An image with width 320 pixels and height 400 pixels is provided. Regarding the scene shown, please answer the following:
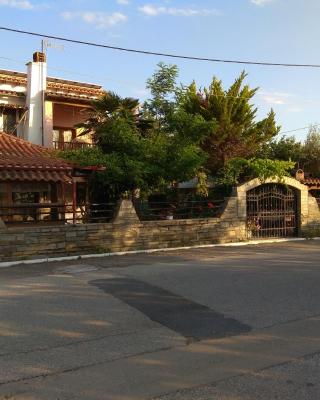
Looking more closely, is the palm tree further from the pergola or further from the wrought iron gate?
the wrought iron gate

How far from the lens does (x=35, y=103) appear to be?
23656 millimetres

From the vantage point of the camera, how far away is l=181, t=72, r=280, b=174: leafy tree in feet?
94.9

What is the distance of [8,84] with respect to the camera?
79.4 ft

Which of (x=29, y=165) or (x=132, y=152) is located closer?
(x=29, y=165)

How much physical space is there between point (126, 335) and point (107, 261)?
7.24 metres

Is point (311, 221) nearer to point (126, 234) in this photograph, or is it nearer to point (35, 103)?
point (126, 234)

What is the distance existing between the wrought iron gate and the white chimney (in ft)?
34.2

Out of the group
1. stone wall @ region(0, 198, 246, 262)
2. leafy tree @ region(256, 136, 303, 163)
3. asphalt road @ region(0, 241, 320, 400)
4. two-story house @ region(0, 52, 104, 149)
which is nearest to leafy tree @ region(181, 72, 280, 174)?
leafy tree @ region(256, 136, 303, 163)

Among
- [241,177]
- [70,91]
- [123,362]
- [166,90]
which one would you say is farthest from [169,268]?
[70,91]

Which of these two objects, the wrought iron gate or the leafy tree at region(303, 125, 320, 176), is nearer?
the wrought iron gate

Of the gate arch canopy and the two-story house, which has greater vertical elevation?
the two-story house

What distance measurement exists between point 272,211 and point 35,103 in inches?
460

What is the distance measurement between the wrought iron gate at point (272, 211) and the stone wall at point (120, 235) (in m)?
0.71

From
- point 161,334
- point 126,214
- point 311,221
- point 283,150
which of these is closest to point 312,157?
point 283,150
